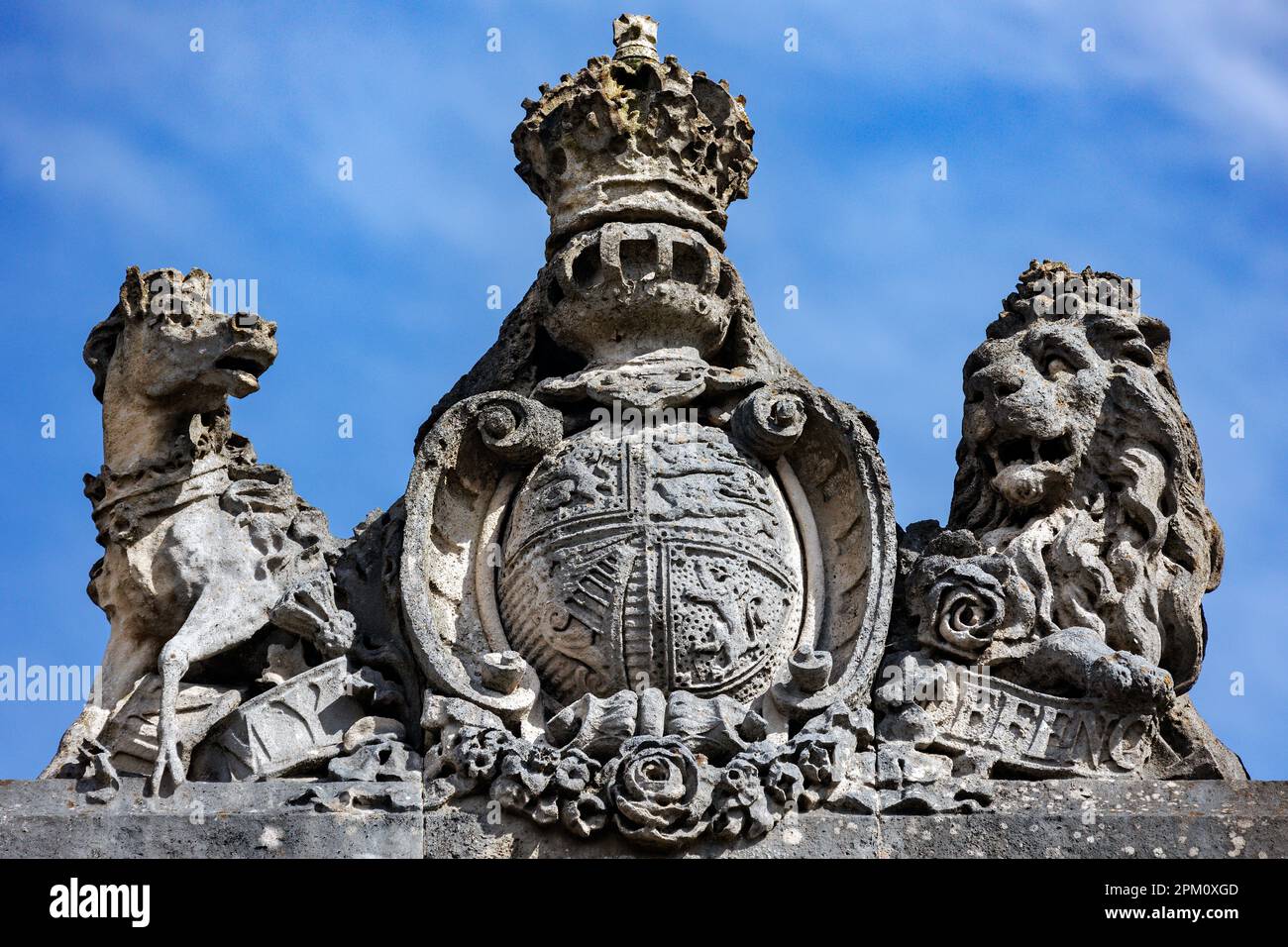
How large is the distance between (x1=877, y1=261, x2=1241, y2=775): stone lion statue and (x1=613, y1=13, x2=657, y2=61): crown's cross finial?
2.49 m

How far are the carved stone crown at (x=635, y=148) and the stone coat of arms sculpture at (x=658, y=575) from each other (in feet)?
0.18

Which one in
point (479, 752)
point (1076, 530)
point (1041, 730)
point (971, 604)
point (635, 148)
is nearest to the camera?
point (479, 752)

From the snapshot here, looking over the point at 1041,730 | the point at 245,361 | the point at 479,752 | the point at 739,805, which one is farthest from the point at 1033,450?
the point at 245,361

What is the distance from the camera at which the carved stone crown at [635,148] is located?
15.5 meters

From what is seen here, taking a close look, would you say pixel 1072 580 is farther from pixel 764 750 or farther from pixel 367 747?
pixel 367 747

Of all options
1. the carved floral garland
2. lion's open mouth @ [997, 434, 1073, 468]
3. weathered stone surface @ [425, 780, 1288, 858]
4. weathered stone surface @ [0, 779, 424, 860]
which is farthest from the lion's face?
weathered stone surface @ [0, 779, 424, 860]

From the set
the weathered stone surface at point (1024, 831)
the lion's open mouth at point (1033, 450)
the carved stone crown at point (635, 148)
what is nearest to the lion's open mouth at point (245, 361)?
the carved stone crown at point (635, 148)

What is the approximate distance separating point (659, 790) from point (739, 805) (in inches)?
14.0

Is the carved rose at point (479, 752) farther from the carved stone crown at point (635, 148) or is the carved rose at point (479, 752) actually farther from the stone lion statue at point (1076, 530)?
the carved stone crown at point (635, 148)

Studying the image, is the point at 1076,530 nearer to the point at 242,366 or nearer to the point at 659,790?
the point at 659,790

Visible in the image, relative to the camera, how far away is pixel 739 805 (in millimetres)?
13039

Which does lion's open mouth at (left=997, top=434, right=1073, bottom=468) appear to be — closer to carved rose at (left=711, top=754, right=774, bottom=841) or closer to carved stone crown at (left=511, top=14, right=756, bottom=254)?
carved stone crown at (left=511, top=14, right=756, bottom=254)

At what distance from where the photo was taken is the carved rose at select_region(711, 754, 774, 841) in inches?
512
